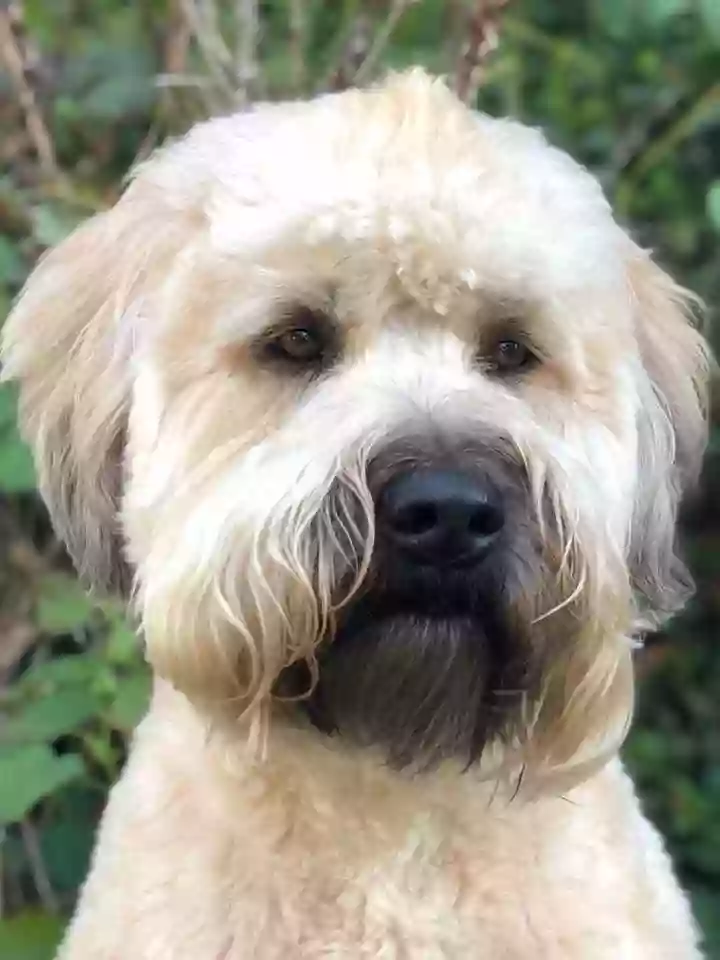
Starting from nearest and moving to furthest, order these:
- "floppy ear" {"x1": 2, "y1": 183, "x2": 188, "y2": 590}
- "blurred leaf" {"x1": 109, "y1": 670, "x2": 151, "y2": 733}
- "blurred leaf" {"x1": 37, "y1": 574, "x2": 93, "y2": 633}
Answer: "floppy ear" {"x1": 2, "y1": 183, "x2": 188, "y2": 590} < "blurred leaf" {"x1": 109, "y1": 670, "x2": 151, "y2": 733} < "blurred leaf" {"x1": 37, "y1": 574, "x2": 93, "y2": 633}

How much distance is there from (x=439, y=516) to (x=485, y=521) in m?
0.03

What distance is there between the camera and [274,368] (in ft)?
3.37

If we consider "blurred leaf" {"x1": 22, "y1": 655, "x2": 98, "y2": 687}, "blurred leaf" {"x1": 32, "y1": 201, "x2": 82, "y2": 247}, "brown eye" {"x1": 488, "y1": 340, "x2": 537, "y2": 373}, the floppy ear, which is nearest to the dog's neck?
the floppy ear

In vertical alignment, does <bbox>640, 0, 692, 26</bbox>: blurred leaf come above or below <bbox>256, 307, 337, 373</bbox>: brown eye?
below

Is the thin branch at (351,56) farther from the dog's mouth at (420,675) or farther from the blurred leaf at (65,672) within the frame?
the dog's mouth at (420,675)

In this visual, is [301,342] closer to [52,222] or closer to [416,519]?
[416,519]

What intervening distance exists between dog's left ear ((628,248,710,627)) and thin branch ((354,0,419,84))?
619 millimetres

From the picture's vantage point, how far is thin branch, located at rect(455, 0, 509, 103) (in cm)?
158

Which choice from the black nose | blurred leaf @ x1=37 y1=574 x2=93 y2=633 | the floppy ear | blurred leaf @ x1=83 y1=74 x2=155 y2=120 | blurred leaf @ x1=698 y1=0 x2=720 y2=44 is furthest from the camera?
blurred leaf @ x1=83 y1=74 x2=155 y2=120

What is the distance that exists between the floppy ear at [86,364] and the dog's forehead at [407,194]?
7 cm

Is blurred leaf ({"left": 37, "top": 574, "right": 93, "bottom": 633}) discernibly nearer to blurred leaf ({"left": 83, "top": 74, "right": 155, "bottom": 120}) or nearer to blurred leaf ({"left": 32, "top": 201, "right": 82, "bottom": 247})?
blurred leaf ({"left": 32, "top": 201, "right": 82, "bottom": 247})

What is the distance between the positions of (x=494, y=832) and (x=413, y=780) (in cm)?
9

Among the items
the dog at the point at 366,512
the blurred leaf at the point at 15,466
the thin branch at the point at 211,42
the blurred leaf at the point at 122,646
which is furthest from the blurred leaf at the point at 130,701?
the thin branch at the point at 211,42

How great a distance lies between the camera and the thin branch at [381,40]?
1695 mm
